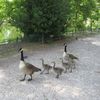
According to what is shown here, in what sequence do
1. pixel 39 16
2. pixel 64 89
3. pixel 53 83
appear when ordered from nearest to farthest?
pixel 64 89 < pixel 53 83 < pixel 39 16

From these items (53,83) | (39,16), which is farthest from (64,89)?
(39,16)

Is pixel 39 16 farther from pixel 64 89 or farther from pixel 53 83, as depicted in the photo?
pixel 64 89

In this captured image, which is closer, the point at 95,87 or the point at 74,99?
the point at 74,99

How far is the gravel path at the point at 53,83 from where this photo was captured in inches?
415

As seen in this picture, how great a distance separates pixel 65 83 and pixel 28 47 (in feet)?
27.5

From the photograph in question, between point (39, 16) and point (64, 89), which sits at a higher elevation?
point (39, 16)

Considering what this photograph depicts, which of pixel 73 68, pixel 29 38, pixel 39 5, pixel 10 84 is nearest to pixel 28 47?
pixel 29 38

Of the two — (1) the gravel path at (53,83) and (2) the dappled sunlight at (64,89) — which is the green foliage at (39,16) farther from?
(2) the dappled sunlight at (64,89)

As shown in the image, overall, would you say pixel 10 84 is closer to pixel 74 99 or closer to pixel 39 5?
pixel 74 99

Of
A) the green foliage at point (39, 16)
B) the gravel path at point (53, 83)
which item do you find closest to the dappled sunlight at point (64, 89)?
the gravel path at point (53, 83)

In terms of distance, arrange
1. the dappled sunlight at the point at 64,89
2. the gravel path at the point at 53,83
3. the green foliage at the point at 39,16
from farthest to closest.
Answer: the green foliage at the point at 39,16, the dappled sunlight at the point at 64,89, the gravel path at the point at 53,83

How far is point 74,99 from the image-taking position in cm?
1015

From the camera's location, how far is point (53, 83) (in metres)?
11.9

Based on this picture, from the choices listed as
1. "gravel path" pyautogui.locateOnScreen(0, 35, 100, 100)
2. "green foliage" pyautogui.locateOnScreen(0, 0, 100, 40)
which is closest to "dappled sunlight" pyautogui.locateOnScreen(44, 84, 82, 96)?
"gravel path" pyautogui.locateOnScreen(0, 35, 100, 100)
